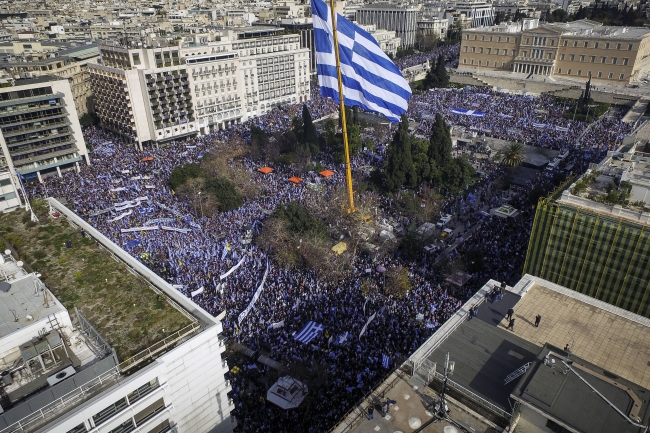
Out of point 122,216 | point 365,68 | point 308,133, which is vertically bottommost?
point 122,216

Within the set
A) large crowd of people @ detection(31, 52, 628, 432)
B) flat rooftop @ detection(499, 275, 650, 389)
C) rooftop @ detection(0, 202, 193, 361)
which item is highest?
rooftop @ detection(0, 202, 193, 361)

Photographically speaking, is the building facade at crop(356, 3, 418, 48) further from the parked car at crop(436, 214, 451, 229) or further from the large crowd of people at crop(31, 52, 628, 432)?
the parked car at crop(436, 214, 451, 229)

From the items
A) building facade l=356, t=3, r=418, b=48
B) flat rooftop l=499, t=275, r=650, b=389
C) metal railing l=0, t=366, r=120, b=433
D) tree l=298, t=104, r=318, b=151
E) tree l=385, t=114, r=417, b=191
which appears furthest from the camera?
building facade l=356, t=3, r=418, b=48

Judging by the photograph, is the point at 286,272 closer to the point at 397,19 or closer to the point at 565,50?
the point at 565,50

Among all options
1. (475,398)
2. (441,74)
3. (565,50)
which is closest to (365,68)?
(475,398)

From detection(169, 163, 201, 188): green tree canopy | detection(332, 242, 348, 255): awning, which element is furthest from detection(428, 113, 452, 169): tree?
detection(169, 163, 201, 188): green tree canopy

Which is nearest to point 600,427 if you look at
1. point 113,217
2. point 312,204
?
point 312,204

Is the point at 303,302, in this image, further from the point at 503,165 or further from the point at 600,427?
the point at 503,165
